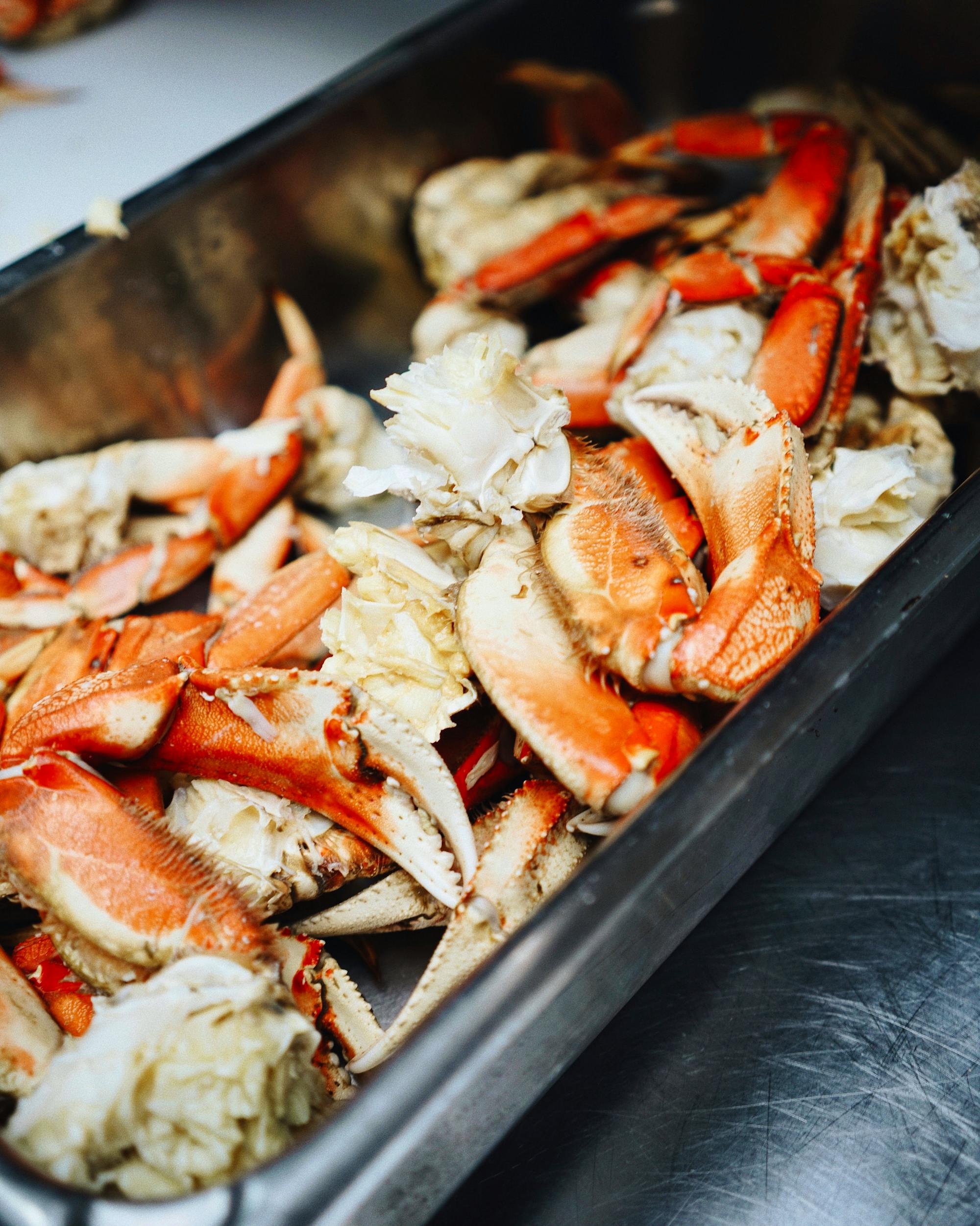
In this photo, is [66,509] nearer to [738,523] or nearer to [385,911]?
[385,911]

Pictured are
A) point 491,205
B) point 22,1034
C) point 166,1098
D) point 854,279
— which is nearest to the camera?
point 166,1098

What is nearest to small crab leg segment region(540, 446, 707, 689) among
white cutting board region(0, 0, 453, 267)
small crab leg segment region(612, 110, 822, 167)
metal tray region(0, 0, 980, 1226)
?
metal tray region(0, 0, 980, 1226)

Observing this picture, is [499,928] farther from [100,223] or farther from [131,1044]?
[100,223]

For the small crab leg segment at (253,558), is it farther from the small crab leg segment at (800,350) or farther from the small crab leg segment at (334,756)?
the small crab leg segment at (800,350)

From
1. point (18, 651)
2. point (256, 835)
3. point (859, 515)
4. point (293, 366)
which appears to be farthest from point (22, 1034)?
point (293, 366)

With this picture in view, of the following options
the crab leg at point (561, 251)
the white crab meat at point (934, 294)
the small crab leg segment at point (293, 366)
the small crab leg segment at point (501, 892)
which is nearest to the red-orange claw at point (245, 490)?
the small crab leg segment at point (293, 366)
